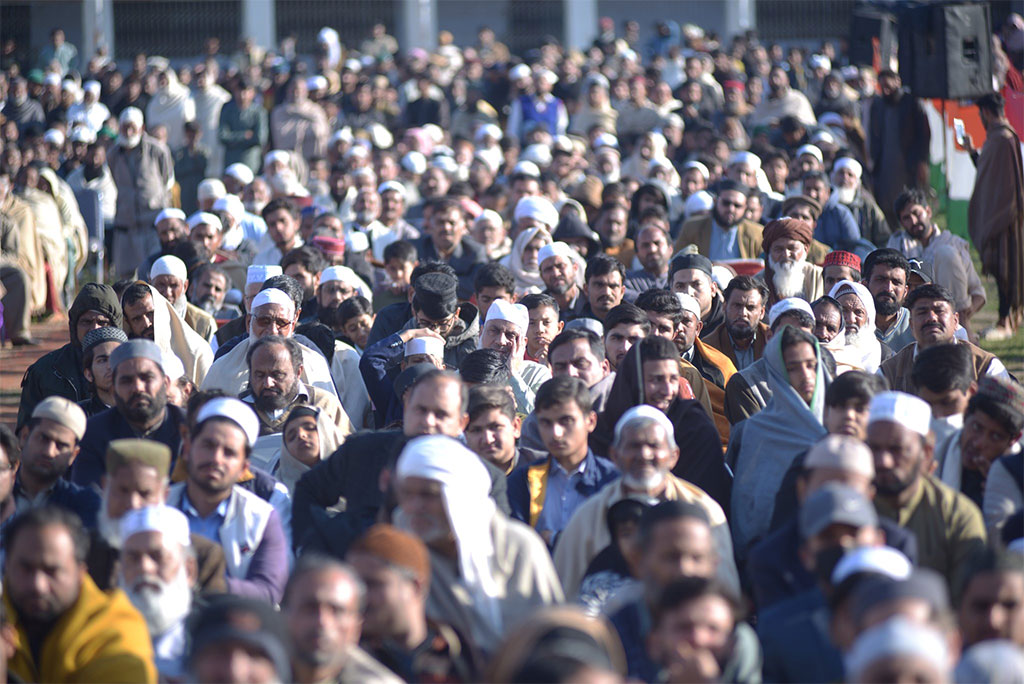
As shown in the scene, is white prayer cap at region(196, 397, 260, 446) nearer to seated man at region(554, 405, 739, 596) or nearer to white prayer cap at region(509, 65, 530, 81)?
seated man at region(554, 405, 739, 596)

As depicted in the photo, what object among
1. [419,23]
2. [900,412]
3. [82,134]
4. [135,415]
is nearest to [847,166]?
[900,412]

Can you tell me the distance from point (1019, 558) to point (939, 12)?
27.5ft

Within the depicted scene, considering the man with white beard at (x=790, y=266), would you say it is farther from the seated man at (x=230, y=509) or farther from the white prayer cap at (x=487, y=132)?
the white prayer cap at (x=487, y=132)

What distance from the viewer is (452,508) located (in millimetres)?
4418

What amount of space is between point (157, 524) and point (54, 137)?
43.8 ft

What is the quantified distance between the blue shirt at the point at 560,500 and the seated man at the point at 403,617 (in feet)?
4.14

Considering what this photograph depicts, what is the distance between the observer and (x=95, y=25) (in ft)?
96.4

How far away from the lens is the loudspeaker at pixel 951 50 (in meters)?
11.8

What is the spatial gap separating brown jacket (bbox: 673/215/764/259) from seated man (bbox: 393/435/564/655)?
20.4 feet

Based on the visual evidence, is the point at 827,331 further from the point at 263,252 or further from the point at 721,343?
the point at 263,252

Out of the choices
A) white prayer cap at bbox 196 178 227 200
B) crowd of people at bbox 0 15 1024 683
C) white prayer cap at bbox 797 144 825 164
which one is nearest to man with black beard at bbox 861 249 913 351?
→ crowd of people at bbox 0 15 1024 683

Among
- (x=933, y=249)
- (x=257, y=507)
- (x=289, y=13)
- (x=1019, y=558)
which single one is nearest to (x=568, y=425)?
(x=257, y=507)

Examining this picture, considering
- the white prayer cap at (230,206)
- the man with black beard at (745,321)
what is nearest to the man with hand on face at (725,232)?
the man with black beard at (745,321)

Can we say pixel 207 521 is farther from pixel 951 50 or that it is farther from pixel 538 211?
pixel 951 50
